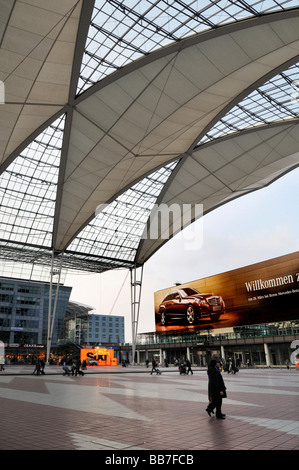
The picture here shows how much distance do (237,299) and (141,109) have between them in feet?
151

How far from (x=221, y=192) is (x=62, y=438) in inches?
1510

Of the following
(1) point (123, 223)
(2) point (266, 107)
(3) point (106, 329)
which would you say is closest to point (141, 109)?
(2) point (266, 107)

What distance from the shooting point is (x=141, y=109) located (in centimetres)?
2636

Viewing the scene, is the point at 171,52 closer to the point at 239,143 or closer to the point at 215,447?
the point at 239,143

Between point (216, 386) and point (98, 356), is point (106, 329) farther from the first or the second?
point (216, 386)

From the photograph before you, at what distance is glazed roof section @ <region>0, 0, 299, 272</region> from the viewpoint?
20.2m

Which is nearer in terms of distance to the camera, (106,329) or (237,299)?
(237,299)

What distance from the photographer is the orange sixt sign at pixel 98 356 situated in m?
53.6

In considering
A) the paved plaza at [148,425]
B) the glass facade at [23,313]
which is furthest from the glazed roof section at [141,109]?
the glass facade at [23,313]

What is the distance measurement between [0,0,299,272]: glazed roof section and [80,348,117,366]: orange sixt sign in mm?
18029

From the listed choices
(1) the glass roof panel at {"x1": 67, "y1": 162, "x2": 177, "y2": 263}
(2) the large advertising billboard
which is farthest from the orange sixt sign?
(2) the large advertising billboard

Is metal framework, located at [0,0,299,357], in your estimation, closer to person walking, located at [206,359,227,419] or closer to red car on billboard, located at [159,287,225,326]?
person walking, located at [206,359,227,419]

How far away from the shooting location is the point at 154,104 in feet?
85.3

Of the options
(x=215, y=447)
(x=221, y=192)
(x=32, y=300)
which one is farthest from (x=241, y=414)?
(x=32, y=300)
